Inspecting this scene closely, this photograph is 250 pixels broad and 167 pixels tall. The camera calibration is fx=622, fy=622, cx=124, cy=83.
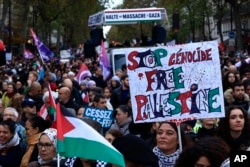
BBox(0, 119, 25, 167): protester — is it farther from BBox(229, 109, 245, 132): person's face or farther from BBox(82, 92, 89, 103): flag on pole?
BBox(82, 92, 89, 103): flag on pole

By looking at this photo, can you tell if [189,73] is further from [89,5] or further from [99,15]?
[89,5]

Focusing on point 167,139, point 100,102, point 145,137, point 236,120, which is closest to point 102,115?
point 145,137

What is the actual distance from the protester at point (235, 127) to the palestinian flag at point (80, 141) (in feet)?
6.35

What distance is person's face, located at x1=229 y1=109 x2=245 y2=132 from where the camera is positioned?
630cm

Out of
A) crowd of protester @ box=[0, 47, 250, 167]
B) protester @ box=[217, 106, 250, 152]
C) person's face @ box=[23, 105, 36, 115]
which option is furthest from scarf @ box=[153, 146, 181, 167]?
person's face @ box=[23, 105, 36, 115]

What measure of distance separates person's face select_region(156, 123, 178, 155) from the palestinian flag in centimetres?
96

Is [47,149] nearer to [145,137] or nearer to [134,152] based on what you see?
[134,152]

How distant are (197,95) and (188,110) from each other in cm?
17

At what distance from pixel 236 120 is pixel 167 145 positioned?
1117mm

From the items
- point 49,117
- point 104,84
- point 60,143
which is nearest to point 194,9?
point 104,84

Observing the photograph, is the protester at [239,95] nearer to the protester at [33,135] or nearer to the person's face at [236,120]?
the person's face at [236,120]

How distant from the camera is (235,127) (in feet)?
20.7

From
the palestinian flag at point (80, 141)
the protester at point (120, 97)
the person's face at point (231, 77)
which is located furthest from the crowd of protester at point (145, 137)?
the protester at point (120, 97)

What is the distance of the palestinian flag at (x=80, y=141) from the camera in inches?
178
